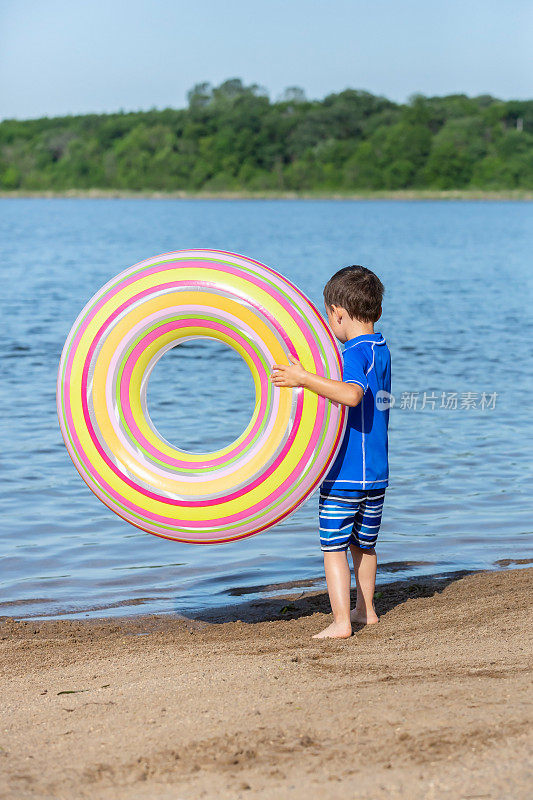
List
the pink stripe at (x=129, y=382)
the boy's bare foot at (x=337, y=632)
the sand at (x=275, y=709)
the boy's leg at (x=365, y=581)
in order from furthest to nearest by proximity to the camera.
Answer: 1. the boy's leg at (x=365, y=581)
2. the boy's bare foot at (x=337, y=632)
3. the pink stripe at (x=129, y=382)
4. the sand at (x=275, y=709)

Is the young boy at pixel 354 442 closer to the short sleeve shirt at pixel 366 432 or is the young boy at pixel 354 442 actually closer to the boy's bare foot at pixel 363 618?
the short sleeve shirt at pixel 366 432

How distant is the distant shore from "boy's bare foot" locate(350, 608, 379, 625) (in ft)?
274

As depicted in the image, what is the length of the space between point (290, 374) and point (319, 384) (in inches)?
4.4

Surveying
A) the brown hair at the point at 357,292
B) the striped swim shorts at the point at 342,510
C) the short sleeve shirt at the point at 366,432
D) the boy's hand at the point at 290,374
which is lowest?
the striped swim shorts at the point at 342,510

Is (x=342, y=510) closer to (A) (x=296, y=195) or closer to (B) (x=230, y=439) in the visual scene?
Answer: (B) (x=230, y=439)

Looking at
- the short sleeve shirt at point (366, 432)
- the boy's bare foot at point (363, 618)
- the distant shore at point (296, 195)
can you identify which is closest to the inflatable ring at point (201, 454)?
the short sleeve shirt at point (366, 432)

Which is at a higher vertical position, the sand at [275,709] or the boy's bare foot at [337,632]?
the sand at [275,709]

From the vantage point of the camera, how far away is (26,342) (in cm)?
1365

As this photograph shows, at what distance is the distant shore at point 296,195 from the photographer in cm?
8569

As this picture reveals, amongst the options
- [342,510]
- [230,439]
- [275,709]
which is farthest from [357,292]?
[230,439]

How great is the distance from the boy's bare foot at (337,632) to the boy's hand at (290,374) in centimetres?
96

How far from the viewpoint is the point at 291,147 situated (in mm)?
97062

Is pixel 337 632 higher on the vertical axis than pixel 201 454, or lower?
lower

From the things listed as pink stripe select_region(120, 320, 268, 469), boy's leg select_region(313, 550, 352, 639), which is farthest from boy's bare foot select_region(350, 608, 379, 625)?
pink stripe select_region(120, 320, 268, 469)
